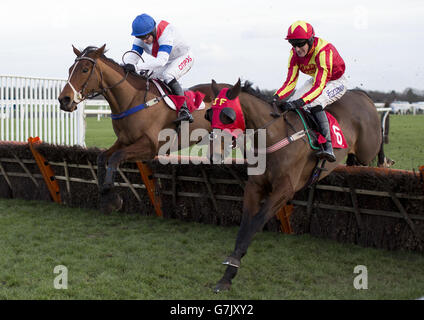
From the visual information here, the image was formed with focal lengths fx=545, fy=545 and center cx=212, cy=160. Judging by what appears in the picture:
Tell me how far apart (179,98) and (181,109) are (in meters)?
0.12

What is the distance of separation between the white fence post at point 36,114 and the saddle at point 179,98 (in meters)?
4.44

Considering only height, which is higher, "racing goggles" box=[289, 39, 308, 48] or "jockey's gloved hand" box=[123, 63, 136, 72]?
"racing goggles" box=[289, 39, 308, 48]

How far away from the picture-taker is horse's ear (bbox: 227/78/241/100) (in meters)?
3.70

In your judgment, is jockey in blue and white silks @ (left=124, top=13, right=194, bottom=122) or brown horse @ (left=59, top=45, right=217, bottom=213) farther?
jockey in blue and white silks @ (left=124, top=13, right=194, bottom=122)

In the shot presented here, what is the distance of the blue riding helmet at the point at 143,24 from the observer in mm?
5270

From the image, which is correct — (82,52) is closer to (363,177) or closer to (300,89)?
(300,89)

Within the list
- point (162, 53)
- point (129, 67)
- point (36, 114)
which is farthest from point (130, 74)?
point (36, 114)

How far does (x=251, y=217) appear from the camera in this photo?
13.2ft

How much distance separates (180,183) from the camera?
6223mm

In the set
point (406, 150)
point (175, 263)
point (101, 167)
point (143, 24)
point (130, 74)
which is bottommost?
point (175, 263)

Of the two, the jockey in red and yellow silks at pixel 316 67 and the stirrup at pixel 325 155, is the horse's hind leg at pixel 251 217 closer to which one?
the stirrup at pixel 325 155

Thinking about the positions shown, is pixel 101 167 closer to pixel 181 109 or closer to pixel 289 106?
pixel 181 109

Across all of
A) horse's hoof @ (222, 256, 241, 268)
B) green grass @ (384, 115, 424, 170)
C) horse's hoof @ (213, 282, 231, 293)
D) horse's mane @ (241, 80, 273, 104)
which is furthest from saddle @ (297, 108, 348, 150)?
green grass @ (384, 115, 424, 170)

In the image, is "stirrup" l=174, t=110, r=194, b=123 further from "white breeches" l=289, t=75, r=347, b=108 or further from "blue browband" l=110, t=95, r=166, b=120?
"white breeches" l=289, t=75, r=347, b=108
